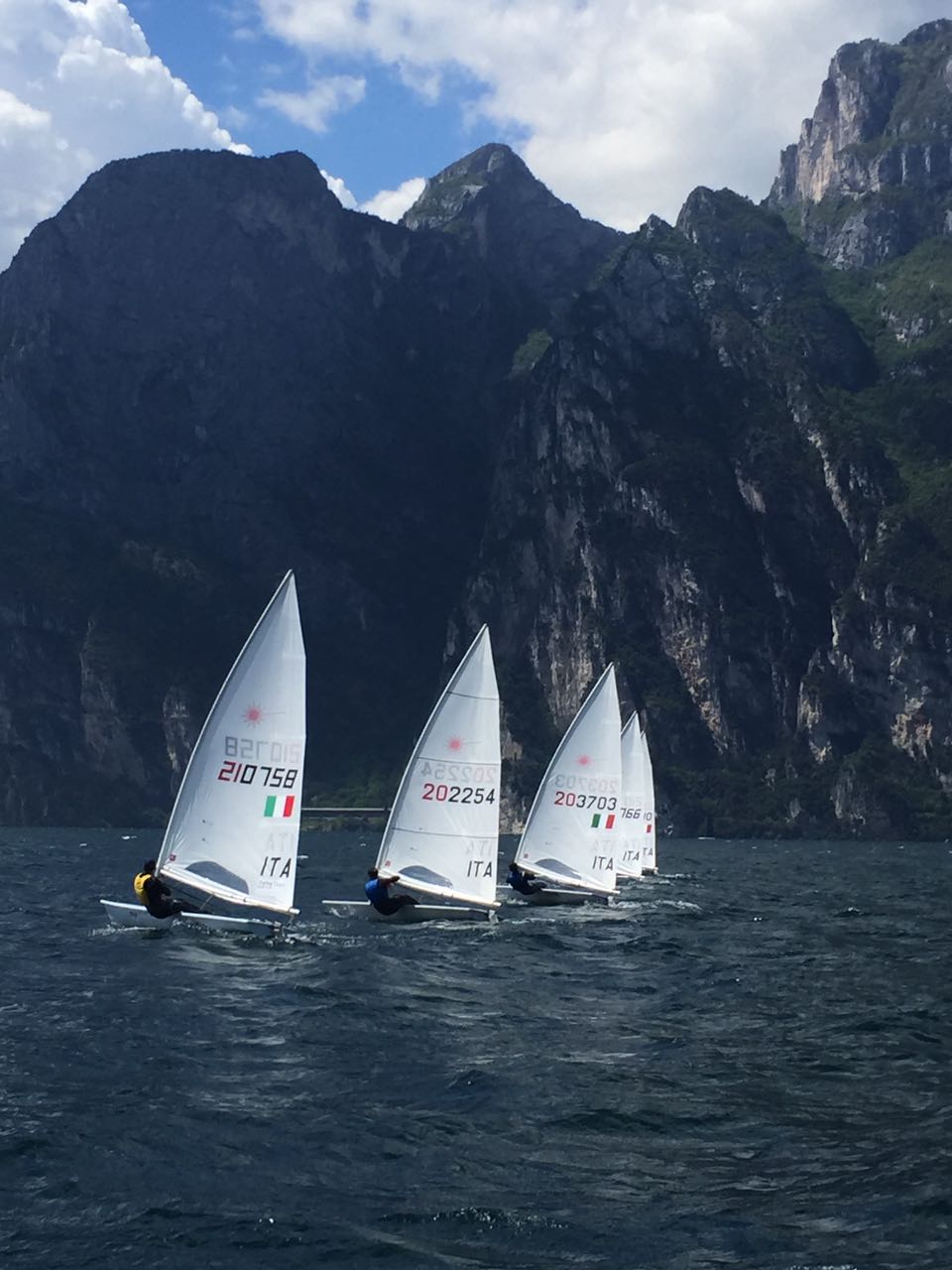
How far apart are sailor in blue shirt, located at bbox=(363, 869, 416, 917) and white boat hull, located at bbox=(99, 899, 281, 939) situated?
12.9ft

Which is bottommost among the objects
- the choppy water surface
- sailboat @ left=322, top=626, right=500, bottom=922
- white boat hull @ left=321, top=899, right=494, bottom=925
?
the choppy water surface

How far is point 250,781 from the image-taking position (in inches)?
1516

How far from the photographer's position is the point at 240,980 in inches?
1266

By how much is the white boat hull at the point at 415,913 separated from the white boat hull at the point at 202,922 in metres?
4.69

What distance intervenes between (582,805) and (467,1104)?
108 feet

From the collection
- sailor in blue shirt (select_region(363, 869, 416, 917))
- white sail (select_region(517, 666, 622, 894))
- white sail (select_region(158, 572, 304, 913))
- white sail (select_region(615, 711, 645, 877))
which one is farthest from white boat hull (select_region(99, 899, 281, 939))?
white sail (select_region(615, 711, 645, 877))

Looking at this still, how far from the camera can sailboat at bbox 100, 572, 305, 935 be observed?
37812 millimetres

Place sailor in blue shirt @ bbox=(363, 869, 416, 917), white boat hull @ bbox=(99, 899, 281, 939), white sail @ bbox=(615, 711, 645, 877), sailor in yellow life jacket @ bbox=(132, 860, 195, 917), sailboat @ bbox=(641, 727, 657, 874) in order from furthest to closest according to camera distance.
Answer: sailboat @ bbox=(641, 727, 657, 874) < white sail @ bbox=(615, 711, 645, 877) < sailor in blue shirt @ bbox=(363, 869, 416, 917) < white boat hull @ bbox=(99, 899, 281, 939) < sailor in yellow life jacket @ bbox=(132, 860, 195, 917)

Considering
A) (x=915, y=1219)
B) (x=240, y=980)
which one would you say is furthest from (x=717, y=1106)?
(x=240, y=980)

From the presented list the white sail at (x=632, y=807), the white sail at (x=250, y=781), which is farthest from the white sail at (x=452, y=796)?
the white sail at (x=632, y=807)

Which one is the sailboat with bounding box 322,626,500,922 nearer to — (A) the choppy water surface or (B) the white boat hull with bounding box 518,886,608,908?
(A) the choppy water surface

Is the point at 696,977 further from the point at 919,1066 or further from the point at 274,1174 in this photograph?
the point at 274,1174

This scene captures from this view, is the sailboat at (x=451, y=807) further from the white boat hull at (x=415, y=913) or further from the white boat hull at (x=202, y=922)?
the white boat hull at (x=202, y=922)

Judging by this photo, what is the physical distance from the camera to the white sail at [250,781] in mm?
37781
